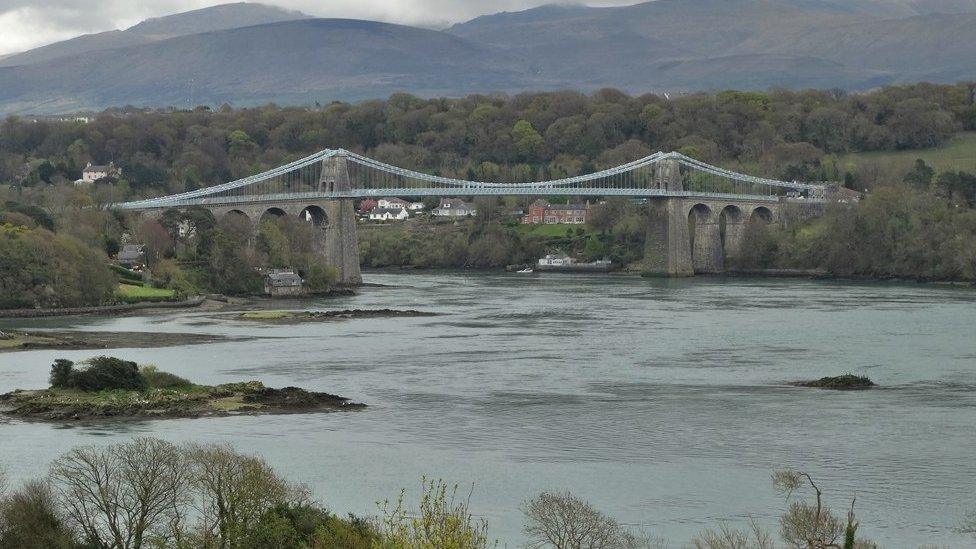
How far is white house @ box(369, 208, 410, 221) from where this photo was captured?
8194cm

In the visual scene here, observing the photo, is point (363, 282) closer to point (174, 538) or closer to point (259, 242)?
point (259, 242)

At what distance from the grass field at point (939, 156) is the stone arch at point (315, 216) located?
2838 cm

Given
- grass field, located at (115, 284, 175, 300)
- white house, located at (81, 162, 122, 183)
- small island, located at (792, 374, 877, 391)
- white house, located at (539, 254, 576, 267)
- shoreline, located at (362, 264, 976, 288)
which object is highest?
white house, located at (81, 162, 122, 183)

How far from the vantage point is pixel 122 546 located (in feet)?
47.4

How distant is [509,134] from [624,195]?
24204 millimetres

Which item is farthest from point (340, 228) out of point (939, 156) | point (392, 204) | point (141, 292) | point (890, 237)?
point (939, 156)

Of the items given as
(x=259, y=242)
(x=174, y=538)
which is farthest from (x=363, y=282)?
(x=174, y=538)

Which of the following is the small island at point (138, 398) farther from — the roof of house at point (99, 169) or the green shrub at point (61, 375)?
the roof of house at point (99, 169)

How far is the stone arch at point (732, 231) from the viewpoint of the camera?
70.9 m

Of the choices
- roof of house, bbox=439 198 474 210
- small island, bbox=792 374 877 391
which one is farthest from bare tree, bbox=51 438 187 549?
roof of house, bbox=439 198 474 210

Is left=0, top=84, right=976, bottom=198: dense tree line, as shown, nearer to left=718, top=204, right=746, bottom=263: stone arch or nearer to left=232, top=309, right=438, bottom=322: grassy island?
left=718, top=204, right=746, bottom=263: stone arch

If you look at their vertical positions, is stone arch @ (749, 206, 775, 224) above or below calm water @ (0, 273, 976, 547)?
above

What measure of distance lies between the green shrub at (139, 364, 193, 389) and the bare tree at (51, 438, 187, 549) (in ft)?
33.3

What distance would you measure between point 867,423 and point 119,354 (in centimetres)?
1531
